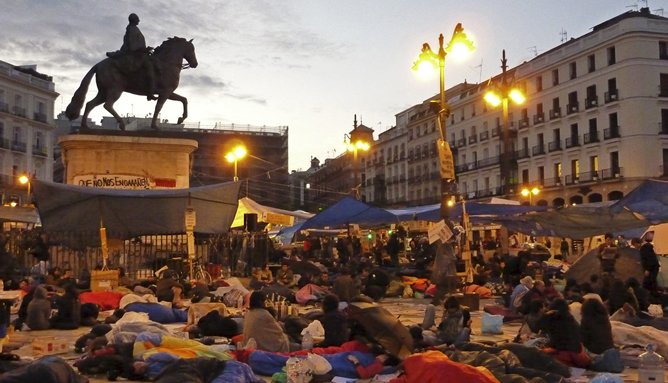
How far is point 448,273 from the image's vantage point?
15039 millimetres

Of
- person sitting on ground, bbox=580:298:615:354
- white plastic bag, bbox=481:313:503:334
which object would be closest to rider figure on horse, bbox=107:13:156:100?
white plastic bag, bbox=481:313:503:334

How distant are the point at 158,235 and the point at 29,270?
3.43 metres

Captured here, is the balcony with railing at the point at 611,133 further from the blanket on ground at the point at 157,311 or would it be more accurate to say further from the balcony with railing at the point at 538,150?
the blanket on ground at the point at 157,311

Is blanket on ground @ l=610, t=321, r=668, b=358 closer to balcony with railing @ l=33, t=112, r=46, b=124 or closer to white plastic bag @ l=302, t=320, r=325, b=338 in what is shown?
white plastic bag @ l=302, t=320, r=325, b=338

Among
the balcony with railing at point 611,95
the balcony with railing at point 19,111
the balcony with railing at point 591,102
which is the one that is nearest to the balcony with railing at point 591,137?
the balcony with railing at point 591,102

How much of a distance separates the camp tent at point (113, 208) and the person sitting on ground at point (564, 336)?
1235cm

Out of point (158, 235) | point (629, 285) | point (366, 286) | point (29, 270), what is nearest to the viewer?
point (629, 285)

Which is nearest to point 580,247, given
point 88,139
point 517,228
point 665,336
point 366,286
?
point 517,228

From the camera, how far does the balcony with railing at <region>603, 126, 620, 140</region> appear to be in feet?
163

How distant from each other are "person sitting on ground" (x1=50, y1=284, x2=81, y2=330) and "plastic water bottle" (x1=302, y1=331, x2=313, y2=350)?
169 inches

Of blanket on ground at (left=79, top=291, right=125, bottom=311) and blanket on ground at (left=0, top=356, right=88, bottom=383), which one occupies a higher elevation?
blanket on ground at (left=79, top=291, right=125, bottom=311)

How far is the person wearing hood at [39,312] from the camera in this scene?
11.9m

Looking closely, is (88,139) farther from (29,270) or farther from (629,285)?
(629,285)

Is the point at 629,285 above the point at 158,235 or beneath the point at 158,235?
beneath
